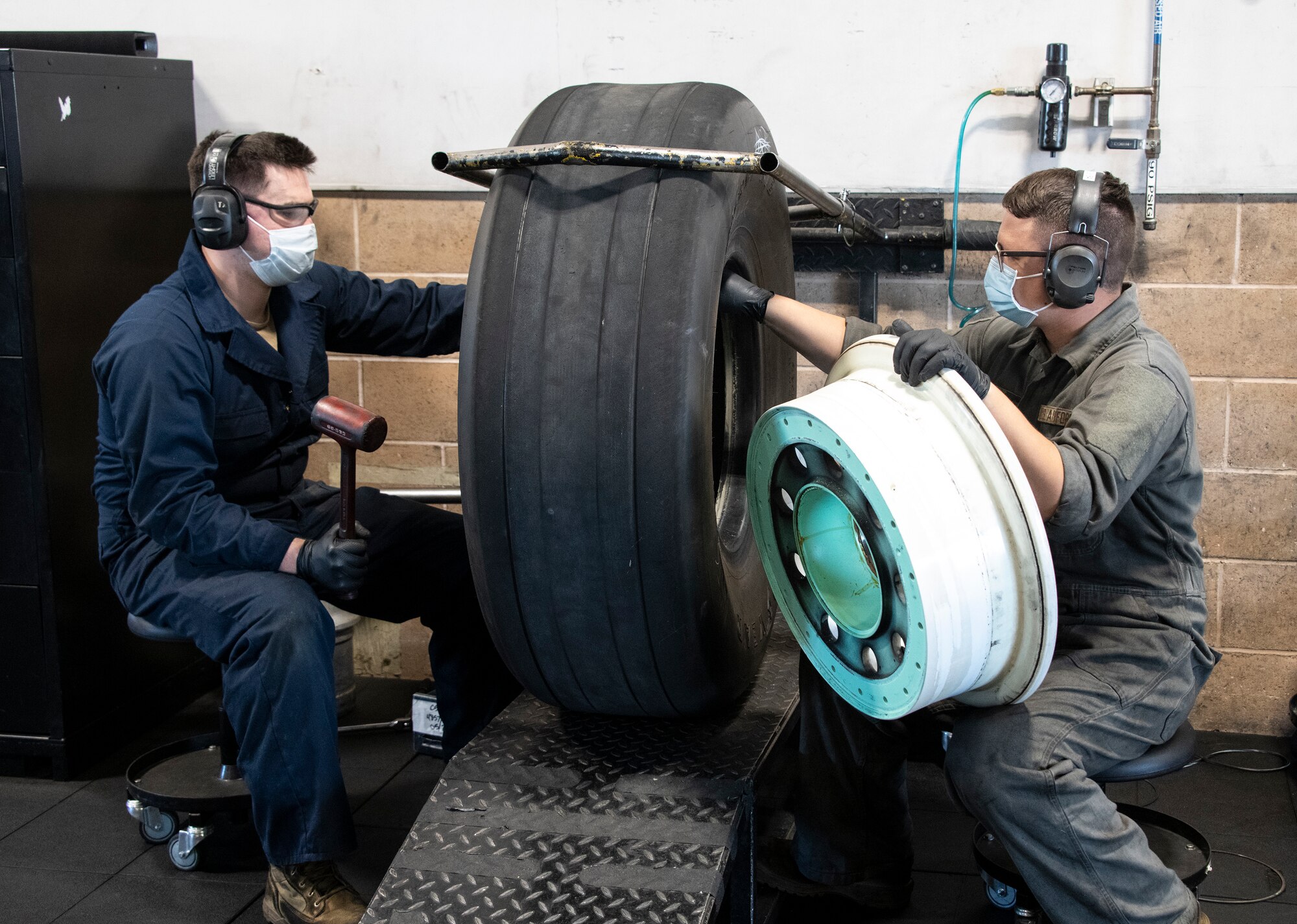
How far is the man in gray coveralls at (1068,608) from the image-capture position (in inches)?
84.1

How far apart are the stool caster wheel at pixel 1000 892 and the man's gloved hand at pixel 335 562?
1506mm

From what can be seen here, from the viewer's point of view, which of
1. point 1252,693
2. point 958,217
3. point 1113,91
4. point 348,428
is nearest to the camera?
point 348,428

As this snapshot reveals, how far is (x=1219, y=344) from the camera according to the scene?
3533 mm

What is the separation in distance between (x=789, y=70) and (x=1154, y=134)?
1012mm

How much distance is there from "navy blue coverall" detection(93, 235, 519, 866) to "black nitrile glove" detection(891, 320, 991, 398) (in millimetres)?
1392

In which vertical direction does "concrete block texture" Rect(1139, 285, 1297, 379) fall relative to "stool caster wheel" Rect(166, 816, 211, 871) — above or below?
above

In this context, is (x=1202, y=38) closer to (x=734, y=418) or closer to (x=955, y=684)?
(x=734, y=418)

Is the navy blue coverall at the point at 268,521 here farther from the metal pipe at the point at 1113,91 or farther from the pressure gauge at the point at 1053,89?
the metal pipe at the point at 1113,91

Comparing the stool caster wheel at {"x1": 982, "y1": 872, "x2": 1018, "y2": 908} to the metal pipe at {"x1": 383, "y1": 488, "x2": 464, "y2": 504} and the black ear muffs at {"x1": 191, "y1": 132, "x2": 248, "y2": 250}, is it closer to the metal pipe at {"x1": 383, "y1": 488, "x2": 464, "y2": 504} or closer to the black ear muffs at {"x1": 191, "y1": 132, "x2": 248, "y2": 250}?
the metal pipe at {"x1": 383, "y1": 488, "x2": 464, "y2": 504}

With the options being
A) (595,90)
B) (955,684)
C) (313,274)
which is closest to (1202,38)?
(595,90)

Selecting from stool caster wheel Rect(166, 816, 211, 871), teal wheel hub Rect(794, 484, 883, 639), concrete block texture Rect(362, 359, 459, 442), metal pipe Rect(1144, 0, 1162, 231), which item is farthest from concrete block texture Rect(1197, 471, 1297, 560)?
stool caster wheel Rect(166, 816, 211, 871)

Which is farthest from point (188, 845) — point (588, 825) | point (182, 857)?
point (588, 825)

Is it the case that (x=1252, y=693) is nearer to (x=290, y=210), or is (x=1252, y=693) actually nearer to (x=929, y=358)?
(x=929, y=358)

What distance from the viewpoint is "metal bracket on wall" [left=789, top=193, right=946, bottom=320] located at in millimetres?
3557
